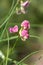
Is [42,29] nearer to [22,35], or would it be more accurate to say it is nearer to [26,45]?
[26,45]

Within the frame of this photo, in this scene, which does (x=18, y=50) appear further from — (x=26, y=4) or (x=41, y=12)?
(x=26, y=4)

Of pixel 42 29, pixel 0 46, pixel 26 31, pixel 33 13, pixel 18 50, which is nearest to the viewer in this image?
pixel 26 31

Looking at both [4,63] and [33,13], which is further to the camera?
[33,13]

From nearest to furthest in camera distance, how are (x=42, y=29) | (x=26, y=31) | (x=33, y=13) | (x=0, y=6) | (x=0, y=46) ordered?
(x=26, y=31)
(x=0, y=46)
(x=0, y=6)
(x=33, y=13)
(x=42, y=29)

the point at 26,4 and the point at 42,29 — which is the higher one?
the point at 26,4

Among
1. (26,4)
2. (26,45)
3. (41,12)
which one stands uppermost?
(26,4)

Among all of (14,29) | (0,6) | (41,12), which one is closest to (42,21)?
(41,12)

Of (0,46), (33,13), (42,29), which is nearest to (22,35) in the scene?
(0,46)

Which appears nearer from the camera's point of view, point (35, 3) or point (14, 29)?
point (14, 29)

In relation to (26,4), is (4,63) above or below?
below
